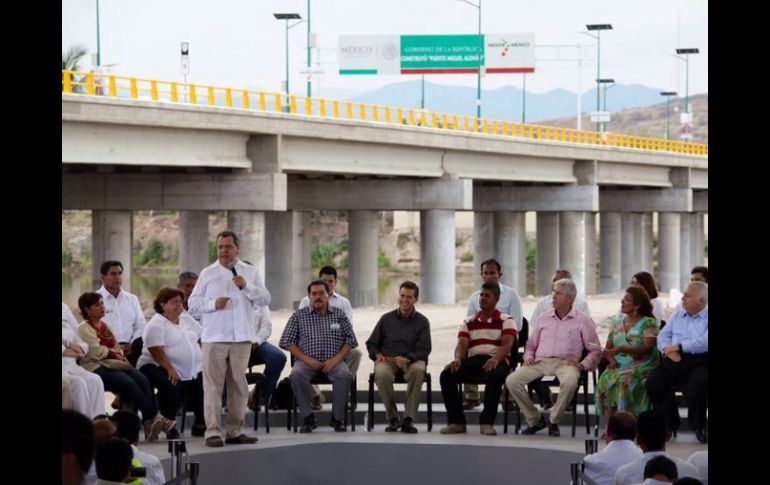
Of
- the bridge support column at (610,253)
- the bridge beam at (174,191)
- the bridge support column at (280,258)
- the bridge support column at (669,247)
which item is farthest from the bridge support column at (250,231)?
the bridge support column at (669,247)

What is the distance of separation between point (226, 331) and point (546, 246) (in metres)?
45.4

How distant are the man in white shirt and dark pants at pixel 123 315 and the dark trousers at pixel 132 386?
3.26 ft

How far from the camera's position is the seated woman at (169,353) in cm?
1098

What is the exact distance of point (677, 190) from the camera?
187ft

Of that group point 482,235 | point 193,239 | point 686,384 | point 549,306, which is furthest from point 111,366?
point 482,235

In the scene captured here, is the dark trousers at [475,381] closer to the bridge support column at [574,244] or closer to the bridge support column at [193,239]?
the bridge support column at [193,239]

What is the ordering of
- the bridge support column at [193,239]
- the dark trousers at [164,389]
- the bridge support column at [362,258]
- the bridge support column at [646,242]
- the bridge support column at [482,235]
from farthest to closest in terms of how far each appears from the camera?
the bridge support column at [646,242] < the bridge support column at [482,235] < the bridge support column at [362,258] < the bridge support column at [193,239] < the dark trousers at [164,389]

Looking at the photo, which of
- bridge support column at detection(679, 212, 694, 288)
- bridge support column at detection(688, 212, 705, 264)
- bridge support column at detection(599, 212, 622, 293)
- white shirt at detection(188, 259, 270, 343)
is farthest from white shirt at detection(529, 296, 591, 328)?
bridge support column at detection(688, 212, 705, 264)

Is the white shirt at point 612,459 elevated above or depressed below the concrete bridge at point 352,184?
below

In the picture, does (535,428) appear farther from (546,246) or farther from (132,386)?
(546,246)

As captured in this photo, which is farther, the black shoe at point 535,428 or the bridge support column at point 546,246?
the bridge support column at point 546,246

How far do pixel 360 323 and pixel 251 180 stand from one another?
4.39 m
